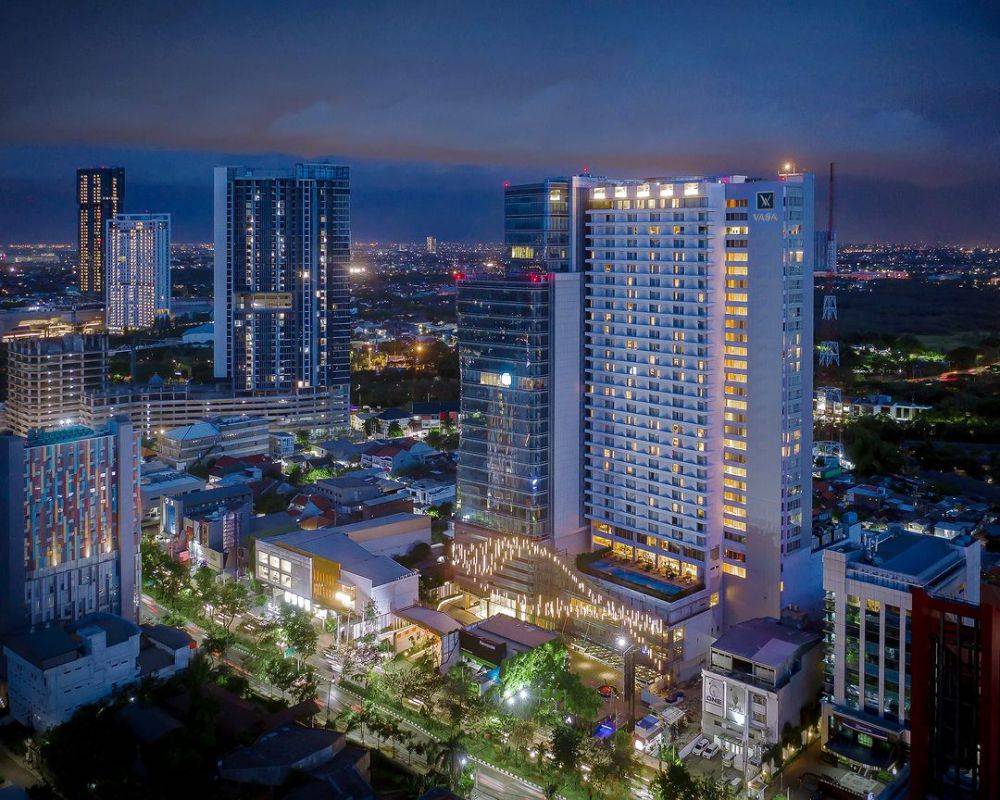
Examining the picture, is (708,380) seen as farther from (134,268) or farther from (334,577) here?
(134,268)

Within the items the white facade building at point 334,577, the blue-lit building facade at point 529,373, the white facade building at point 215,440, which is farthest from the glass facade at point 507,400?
the white facade building at point 215,440

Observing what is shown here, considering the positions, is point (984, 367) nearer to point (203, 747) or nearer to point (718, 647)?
point (718, 647)

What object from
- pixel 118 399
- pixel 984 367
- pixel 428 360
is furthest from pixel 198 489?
pixel 984 367

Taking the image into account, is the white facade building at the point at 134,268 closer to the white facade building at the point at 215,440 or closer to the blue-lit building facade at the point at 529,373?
the white facade building at the point at 215,440

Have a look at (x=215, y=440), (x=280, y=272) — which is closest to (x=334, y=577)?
(x=215, y=440)

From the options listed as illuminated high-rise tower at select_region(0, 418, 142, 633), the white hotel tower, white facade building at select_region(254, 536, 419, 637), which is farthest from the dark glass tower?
the white hotel tower

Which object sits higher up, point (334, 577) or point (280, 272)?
point (280, 272)
